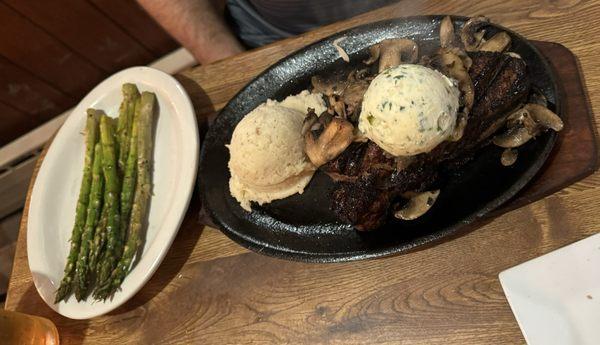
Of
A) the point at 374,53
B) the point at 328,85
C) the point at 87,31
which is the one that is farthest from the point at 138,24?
the point at 374,53

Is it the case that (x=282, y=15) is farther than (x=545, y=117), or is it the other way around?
(x=282, y=15)

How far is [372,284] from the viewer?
2.04 meters

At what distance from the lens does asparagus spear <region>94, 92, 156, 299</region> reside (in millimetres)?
2416

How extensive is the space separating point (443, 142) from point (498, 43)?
0.50 m

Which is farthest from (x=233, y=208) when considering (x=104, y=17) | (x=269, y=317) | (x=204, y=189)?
(x=104, y=17)

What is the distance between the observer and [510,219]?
6.30ft

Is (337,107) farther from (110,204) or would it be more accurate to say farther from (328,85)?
(110,204)

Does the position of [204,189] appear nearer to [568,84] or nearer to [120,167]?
[120,167]

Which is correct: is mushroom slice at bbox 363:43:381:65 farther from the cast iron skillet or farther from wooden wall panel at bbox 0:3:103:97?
wooden wall panel at bbox 0:3:103:97

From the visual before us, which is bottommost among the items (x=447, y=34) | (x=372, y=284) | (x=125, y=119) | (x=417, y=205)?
(x=125, y=119)

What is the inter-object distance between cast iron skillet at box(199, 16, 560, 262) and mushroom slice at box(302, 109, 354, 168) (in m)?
0.24

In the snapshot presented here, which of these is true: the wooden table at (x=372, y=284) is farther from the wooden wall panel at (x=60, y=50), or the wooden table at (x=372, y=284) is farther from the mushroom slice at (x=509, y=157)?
the wooden wall panel at (x=60, y=50)

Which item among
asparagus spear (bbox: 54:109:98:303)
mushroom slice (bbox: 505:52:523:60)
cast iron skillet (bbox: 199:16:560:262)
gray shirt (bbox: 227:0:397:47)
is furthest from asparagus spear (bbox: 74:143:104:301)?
mushroom slice (bbox: 505:52:523:60)

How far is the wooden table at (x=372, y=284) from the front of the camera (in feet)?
6.05
